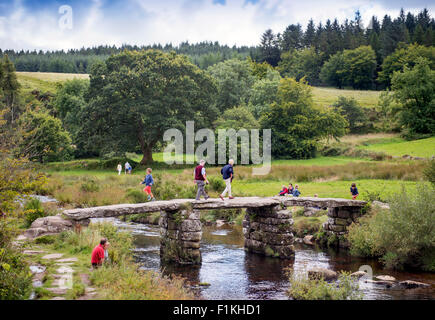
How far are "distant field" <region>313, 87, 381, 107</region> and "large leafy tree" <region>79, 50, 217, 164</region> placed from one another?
42032 millimetres

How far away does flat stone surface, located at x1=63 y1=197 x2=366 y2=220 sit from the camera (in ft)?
59.8

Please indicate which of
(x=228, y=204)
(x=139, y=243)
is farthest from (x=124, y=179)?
(x=228, y=204)

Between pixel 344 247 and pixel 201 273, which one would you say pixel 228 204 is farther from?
pixel 344 247

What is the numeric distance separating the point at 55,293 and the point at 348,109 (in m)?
70.2

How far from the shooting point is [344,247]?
24812 millimetres

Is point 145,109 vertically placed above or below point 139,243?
above

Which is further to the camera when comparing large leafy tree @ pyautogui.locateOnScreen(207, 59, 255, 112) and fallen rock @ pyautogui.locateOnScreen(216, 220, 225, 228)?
large leafy tree @ pyautogui.locateOnScreen(207, 59, 255, 112)

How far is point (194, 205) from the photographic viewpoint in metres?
20.9

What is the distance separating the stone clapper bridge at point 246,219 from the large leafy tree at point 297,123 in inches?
1263

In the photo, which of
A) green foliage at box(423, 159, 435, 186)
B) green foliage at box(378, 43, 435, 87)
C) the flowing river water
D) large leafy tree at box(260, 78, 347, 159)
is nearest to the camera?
the flowing river water

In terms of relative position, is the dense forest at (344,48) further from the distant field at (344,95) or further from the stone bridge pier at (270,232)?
the stone bridge pier at (270,232)

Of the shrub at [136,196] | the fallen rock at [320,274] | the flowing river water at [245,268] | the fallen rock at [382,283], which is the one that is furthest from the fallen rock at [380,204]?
the shrub at [136,196]

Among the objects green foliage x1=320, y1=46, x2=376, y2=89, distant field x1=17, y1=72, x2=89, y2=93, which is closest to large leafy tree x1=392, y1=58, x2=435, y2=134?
green foliage x1=320, y1=46, x2=376, y2=89

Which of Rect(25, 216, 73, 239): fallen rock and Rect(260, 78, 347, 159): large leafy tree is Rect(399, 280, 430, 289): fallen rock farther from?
Rect(260, 78, 347, 159): large leafy tree
